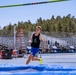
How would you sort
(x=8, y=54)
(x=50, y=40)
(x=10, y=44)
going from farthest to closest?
(x=50, y=40)
(x=10, y=44)
(x=8, y=54)

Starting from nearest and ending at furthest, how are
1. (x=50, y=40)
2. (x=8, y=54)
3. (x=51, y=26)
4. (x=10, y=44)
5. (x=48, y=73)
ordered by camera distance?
(x=48, y=73), (x=8, y=54), (x=10, y=44), (x=50, y=40), (x=51, y=26)

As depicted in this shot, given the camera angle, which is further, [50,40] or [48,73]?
[50,40]

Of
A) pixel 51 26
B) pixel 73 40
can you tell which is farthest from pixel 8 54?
pixel 51 26

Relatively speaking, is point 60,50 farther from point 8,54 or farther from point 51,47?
point 8,54

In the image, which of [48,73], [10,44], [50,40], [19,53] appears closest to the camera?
[48,73]

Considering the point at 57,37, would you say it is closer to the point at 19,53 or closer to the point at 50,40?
the point at 50,40

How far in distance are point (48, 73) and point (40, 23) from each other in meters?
34.6

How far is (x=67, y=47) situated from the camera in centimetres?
2678

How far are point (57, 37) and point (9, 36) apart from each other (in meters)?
5.03

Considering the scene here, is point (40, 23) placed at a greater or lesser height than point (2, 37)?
greater

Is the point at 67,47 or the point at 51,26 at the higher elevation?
the point at 51,26

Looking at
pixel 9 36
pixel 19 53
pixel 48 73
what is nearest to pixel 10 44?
pixel 9 36

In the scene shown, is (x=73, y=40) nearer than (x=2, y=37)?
No

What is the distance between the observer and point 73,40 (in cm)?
2738
